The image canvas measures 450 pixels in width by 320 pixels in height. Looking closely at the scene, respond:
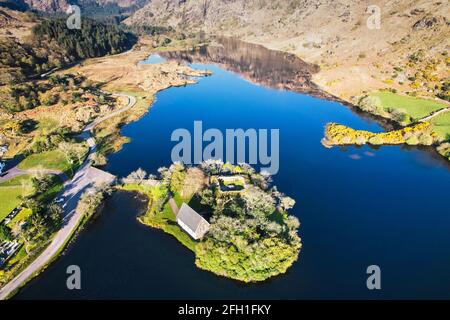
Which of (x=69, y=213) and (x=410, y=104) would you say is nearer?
(x=69, y=213)

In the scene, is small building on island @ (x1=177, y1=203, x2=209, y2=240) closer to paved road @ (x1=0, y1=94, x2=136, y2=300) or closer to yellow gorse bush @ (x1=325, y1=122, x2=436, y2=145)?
paved road @ (x1=0, y1=94, x2=136, y2=300)

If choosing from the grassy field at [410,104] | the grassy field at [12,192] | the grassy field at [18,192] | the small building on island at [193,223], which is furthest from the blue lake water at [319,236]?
the grassy field at [410,104]

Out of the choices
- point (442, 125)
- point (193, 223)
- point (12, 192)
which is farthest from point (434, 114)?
point (12, 192)

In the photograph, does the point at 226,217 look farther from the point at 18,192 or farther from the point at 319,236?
the point at 18,192

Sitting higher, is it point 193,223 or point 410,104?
point 410,104

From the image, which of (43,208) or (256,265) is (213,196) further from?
(43,208)

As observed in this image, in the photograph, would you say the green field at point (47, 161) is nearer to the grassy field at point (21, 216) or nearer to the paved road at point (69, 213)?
the paved road at point (69, 213)
